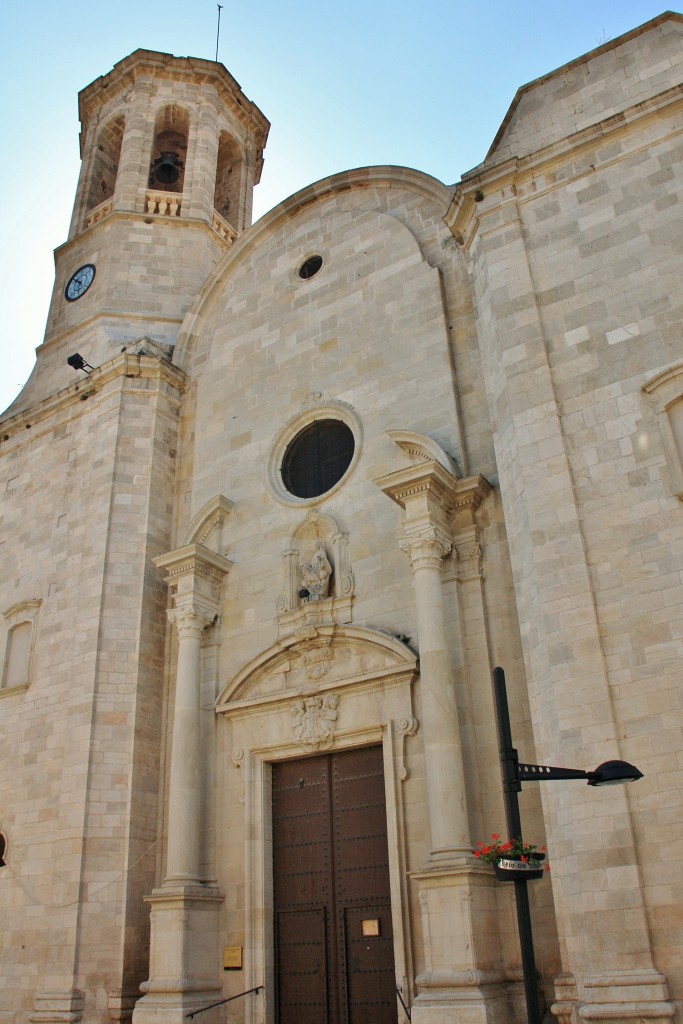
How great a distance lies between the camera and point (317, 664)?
12859 mm

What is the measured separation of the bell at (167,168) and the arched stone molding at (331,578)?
449 inches

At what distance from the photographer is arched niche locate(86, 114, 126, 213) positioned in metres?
21.9

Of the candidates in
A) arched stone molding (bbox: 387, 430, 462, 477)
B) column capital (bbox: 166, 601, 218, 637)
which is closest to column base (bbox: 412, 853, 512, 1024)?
arched stone molding (bbox: 387, 430, 462, 477)

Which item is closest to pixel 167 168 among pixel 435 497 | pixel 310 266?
pixel 310 266

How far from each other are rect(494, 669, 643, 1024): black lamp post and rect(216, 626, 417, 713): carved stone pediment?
15.6 feet

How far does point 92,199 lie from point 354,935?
1710cm

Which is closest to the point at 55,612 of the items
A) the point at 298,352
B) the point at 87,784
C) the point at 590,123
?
the point at 87,784

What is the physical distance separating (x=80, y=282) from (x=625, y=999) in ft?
55.3

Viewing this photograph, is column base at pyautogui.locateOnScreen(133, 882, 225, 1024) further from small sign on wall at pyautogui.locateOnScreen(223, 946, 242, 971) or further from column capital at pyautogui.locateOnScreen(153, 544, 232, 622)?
column capital at pyautogui.locateOnScreen(153, 544, 232, 622)

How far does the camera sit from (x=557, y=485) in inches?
420

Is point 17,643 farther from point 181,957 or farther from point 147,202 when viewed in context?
point 147,202

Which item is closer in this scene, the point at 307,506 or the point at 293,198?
the point at 307,506

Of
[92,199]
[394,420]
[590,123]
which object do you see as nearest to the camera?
[590,123]

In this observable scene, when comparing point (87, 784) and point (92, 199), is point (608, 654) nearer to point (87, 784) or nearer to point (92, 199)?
point (87, 784)
